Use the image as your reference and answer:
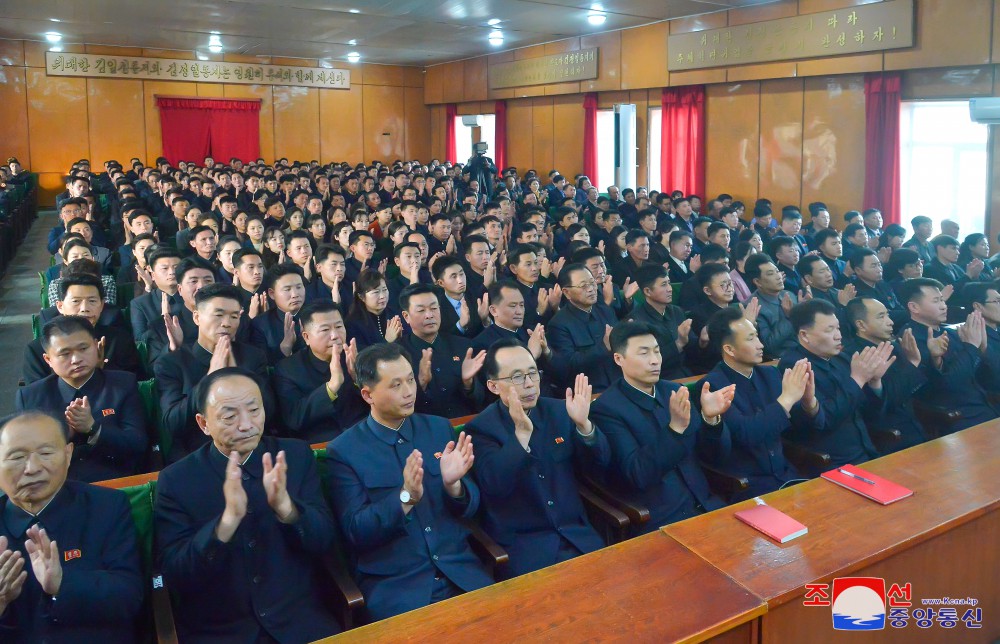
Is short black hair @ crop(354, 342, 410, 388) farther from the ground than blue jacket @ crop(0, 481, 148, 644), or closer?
farther from the ground

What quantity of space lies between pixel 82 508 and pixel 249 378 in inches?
22.0

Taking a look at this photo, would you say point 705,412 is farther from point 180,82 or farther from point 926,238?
point 180,82

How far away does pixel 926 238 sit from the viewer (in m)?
7.38

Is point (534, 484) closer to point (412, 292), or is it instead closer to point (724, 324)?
point (724, 324)

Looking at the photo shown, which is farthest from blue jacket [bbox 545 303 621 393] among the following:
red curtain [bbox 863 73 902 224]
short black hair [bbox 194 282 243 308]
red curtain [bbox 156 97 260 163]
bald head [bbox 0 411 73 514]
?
red curtain [bbox 156 97 260 163]

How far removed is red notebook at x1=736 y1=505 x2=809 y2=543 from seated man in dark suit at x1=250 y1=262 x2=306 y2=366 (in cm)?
255

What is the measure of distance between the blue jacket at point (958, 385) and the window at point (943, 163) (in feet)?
15.5

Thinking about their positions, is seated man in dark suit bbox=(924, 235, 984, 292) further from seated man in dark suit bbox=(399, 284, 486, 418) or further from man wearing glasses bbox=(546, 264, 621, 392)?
seated man in dark suit bbox=(399, 284, 486, 418)

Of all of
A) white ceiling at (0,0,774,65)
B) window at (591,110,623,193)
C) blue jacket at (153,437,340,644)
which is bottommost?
blue jacket at (153,437,340,644)

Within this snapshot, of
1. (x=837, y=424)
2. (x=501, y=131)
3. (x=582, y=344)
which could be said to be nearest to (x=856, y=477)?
(x=837, y=424)

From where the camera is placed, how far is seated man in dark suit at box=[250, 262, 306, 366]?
4023 millimetres

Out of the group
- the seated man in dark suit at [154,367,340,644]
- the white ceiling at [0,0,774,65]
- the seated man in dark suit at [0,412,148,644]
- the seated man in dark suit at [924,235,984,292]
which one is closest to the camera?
the seated man in dark suit at [0,412,148,644]

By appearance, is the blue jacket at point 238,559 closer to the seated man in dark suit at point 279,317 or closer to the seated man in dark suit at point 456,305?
the seated man in dark suit at point 279,317

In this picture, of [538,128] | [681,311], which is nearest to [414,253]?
[681,311]
